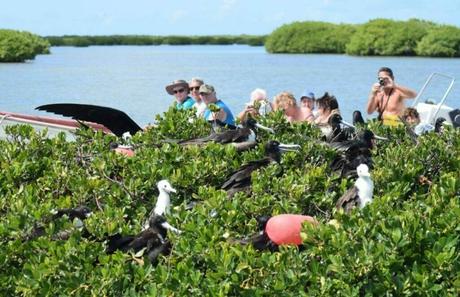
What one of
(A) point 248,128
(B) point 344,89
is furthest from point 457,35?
(A) point 248,128

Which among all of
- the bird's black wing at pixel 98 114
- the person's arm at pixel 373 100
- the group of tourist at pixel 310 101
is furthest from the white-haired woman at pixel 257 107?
the person's arm at pixel 373 100

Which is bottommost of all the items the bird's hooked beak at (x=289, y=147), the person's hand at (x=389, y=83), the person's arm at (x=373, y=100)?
the person's arm at (x=373, y=100)

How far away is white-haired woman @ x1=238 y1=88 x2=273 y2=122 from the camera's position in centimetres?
678

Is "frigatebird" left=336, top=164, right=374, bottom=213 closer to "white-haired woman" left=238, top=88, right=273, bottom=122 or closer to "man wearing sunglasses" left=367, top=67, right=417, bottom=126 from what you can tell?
"white-haired woman" left=238, top=88, right=273, bottom=122

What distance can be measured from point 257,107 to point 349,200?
8.20 ft

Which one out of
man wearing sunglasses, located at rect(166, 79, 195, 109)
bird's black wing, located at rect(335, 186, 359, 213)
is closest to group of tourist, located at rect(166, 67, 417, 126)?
man wearing sunglasses, located at rect(166, 79, 195, 109)

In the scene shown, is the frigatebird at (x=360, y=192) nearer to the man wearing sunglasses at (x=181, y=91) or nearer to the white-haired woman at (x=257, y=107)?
the white-haired woman at (x=257, y=107)

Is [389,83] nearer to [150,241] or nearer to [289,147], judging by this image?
[289,147]

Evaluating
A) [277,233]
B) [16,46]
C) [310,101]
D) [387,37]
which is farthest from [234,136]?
[387,37]

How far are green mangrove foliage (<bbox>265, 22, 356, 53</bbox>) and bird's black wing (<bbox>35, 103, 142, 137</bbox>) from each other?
2197 inches

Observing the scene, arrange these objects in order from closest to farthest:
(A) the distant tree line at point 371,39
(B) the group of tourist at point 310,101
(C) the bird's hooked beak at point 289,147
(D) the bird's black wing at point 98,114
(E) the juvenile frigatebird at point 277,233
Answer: (E) the juvenile frigatebird at point 277,233
(C) the bird's hooked beak at point 289,147
(D) the bird's black wing at point 98,114
(B) the group of tourist at point 310,101
(A) the distant tree line at point 371,39

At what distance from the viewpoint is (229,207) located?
158 inches

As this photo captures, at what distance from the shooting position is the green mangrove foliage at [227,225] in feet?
10.9

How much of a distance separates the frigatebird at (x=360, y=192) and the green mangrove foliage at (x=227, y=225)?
0.31 feet
